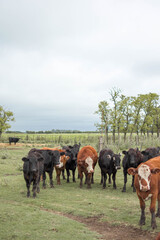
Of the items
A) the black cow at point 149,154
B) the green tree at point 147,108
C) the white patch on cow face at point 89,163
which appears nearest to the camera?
the white patch on cow face at point 89,163

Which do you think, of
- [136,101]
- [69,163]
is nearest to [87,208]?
[69,163]

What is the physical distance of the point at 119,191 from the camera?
12336 mm

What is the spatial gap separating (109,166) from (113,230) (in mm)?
5821

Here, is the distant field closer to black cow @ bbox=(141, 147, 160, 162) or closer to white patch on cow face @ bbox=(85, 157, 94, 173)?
black cow @ bbox=(141, 147, 160, 162)

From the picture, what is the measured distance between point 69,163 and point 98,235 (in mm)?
8150

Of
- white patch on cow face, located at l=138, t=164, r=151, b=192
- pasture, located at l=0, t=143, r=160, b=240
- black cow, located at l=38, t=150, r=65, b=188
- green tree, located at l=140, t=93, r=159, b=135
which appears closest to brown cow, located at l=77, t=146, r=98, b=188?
pasture, located at l=0, t=143, r=160, b=240

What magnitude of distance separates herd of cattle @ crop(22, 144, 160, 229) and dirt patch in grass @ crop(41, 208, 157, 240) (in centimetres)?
43

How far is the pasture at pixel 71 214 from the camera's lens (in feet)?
22.3

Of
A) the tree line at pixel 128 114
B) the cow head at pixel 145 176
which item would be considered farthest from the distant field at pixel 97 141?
the cow head at pixel 145 176

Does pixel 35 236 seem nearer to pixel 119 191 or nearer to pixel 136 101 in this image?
pixel 119 191

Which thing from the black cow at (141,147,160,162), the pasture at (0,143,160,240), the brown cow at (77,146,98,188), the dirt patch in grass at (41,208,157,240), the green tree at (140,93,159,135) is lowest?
the dirt patch in grass at (41,208,157,240)

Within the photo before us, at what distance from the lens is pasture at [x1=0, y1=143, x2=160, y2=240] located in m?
6.80

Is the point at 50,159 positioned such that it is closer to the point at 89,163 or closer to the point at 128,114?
the point at 89,163

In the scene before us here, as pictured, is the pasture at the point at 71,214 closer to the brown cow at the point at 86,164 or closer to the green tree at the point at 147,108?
the brown cow at the point at 86,164
